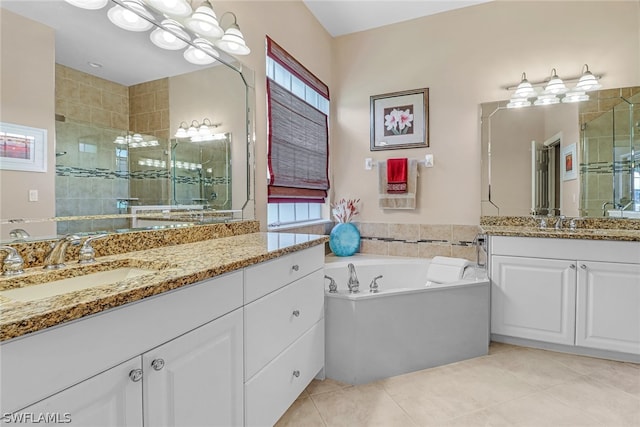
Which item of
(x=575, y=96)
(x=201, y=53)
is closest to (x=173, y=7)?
(x=201, y=53)

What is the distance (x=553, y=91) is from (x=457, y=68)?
0.79m

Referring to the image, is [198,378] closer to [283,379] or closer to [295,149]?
[283,379]

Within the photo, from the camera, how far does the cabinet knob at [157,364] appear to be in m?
0.86

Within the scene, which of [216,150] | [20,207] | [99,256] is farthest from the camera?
[216,150]

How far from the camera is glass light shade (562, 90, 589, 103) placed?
2564 mm

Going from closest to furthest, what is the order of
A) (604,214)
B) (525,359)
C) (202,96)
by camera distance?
(202,96) < (525,359) < (604,214)

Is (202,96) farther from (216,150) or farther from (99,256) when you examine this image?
(99,256)

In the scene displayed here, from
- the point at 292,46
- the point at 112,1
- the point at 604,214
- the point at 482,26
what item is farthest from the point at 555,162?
the point at 112,1

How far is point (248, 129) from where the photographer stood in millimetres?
2188

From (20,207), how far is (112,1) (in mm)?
862

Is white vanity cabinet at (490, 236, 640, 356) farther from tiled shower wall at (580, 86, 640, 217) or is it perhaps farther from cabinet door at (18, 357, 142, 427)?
cabinet door at (18, 357, 142, 427)

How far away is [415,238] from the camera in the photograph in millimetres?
3117

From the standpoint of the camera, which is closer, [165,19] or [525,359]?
[165,19]

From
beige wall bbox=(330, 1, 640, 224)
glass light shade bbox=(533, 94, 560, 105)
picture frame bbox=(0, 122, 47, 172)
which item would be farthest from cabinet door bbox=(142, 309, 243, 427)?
glass light shade bbox=(533, 94, 560, 105)
